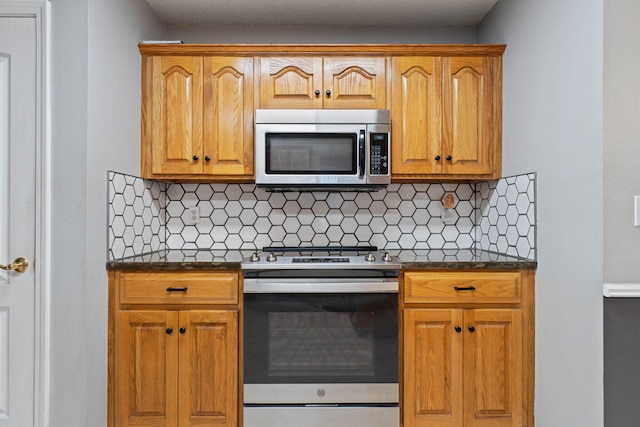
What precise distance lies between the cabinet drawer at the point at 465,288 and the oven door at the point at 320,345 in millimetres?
144

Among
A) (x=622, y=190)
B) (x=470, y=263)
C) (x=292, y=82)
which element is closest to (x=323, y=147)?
(x=292, y=82)

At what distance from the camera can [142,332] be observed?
2.13 metres

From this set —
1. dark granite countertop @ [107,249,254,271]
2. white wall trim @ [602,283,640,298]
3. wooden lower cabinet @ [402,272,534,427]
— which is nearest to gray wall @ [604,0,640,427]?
white wall trim @ [602,283,640,298]

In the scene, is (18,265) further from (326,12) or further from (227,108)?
(326,12)

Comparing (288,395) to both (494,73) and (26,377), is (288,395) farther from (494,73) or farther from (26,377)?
(494,73)

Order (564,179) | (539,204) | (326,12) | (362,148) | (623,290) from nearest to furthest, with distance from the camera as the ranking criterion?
(623,290)
(564,179)
(539,204)
(362,148)
(326,12)

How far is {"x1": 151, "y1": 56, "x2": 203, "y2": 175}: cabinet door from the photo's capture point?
248cm

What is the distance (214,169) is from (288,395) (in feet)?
4.55

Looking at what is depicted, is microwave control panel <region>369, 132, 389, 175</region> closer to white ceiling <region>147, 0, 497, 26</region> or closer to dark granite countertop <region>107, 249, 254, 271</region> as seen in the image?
white ceiling <region>147, 0, 497, 26</region>

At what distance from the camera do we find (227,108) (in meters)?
2.49

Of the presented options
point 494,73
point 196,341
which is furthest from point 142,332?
point 494,73

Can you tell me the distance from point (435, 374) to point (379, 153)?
1277mm

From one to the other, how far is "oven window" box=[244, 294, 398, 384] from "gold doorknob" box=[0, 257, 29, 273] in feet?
3.43

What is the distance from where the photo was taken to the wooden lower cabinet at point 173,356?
212cm
